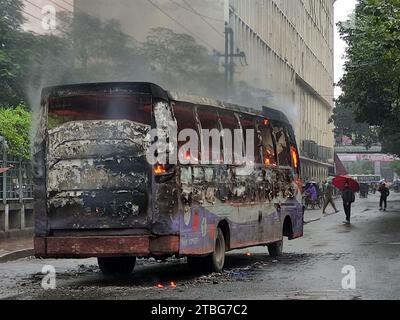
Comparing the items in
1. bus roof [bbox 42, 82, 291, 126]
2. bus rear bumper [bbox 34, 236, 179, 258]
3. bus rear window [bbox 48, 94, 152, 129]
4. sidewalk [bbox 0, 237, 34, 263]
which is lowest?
sidewalk [bbox 0, 237, 34, 263]

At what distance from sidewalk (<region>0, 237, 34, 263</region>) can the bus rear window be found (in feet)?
15.7

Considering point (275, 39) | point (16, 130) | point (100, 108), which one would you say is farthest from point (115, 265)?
point (275, 39)

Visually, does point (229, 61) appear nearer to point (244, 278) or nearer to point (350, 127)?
point (244, 278)

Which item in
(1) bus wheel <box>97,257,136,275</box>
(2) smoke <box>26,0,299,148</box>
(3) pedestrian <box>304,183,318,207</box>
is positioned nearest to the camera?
(1) bus wheel <box>97,257,136,275</box>

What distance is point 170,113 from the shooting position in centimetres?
913

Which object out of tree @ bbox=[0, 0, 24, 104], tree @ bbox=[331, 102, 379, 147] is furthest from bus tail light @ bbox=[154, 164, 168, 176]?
tree @ bbox=[331, 102, 379, 147]

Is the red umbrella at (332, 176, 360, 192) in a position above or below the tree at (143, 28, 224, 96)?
below

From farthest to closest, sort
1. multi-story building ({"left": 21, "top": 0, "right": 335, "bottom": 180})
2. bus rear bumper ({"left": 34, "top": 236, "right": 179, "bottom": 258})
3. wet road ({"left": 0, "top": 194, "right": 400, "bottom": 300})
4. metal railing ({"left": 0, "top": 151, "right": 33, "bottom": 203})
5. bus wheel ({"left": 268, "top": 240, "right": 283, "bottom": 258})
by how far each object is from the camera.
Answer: metal railing ({"left": 0, "top": 151, "right": 33, "bottom": 203}), multi-story building ({"left": 21, "top": 0, "right": 335, "bottom": 180}), bus wheel ({"left": 268, "top": 240, "right": 283, "bottom": 258}), bus rear bumper ({"left": 34, "top": 236, "right": 179, "bottom": 258}), wet road ({"left": 0, "top": 194, "right": 400, "bottom": 300})

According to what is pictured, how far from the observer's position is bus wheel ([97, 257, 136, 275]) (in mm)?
10562

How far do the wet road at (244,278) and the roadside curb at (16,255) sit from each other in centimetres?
33

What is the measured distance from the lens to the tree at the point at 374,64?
54.6 feet

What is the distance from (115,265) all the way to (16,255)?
151 inches

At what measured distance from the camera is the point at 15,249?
14.3 meters

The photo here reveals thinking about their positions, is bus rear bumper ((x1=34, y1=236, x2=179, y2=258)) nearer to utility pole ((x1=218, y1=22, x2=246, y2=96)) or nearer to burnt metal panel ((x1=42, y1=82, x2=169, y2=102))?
burnt metal panel ((x1=42, y1=82, x2=169, y2=102))
